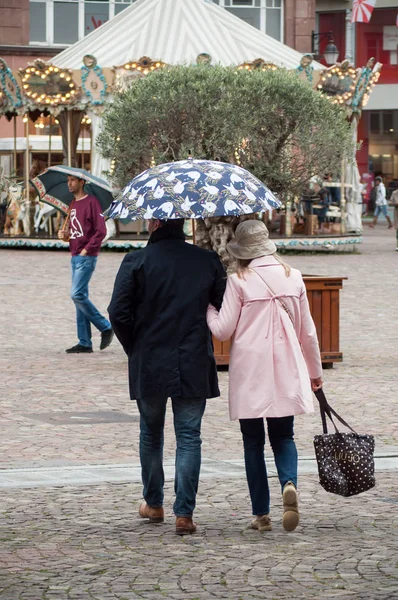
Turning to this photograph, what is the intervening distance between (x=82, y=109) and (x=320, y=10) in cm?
2812

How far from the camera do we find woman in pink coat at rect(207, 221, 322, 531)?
21.9 ft

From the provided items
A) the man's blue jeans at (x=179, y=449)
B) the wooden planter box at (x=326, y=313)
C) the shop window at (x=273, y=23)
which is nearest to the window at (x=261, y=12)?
the shop window at (x=273, y=23)

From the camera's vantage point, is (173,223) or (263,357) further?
(173,223)

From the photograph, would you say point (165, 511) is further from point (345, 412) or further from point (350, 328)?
point (350, 328)

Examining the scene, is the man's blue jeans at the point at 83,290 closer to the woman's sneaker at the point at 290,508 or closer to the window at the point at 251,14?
the woman's sneaker at the point at 290,508

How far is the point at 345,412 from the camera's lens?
1050 centimetres

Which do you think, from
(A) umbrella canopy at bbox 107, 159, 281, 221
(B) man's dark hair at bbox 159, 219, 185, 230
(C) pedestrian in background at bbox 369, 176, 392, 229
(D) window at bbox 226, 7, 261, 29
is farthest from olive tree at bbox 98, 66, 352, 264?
(D) window at bbox 226, 7, 261, 29

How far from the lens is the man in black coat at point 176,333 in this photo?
670cm

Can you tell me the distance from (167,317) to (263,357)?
0.49 meters

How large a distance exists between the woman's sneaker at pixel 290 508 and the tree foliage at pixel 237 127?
28.5ft

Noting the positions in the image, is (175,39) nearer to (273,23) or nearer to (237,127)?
(273,23)

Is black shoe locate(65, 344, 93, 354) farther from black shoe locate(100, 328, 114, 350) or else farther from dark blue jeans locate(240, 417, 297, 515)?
dark blue jeans locate(240, 417, 297, 515)

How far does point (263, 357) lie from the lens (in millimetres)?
6691

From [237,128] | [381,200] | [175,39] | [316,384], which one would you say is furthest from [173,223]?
[381,200]
